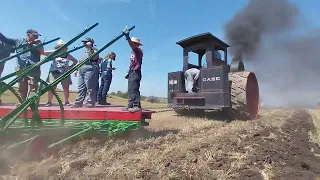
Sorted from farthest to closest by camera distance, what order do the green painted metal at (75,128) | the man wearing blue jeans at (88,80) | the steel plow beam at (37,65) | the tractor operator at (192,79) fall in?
the tractor operator at (192,79), the man wearing blue jeans at (88,80), the steel plow beam at (37,65), the green painted metal at (75,128)

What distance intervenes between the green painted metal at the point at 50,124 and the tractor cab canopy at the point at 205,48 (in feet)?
11.3

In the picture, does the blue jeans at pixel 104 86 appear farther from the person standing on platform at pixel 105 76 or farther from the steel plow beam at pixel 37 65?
the steel plow beam at pixel 37 65

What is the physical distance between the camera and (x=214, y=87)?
6.99m

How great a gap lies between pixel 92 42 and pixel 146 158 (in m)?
3.59

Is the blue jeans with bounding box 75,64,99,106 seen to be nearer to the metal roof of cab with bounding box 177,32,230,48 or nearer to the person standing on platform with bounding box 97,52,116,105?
the person standing on platform with bounding box 97,52,116,105

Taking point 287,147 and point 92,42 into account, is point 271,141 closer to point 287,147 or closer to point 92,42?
point 287,147

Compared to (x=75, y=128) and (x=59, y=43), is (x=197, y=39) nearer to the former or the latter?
(x=59, y=43)

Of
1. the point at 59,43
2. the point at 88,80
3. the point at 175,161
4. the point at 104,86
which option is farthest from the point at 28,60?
the point at 175,161

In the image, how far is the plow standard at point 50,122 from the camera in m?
3.39

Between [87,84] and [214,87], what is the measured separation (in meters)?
3.09

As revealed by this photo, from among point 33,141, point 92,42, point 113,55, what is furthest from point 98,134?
point 113,55

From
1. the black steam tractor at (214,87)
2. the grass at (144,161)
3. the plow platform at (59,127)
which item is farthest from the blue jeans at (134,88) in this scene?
the black steam tractor at (214,87)

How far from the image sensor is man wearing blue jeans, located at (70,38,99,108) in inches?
227

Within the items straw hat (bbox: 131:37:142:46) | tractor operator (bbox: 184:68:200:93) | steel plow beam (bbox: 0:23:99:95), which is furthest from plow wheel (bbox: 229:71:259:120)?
steel plow beam (bbox: 0:23:99:95)
